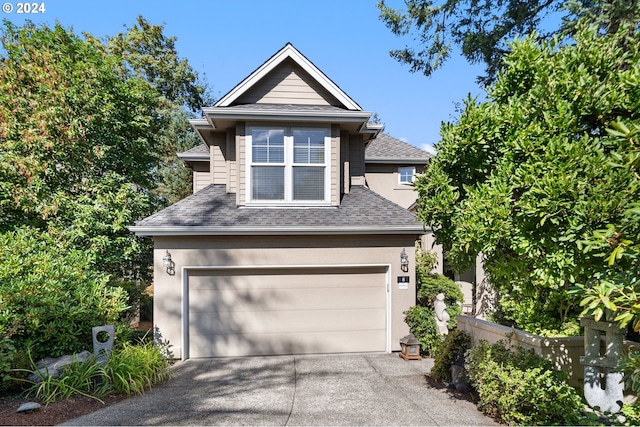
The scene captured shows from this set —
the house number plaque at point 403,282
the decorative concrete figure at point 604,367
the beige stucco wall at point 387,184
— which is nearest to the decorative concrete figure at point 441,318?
the house number plaque at point 403,282

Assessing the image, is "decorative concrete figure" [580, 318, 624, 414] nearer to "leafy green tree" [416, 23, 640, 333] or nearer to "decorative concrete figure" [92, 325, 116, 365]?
"leafy green tree" [416, 23, 640, 333]

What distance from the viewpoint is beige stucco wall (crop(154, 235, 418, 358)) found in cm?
771

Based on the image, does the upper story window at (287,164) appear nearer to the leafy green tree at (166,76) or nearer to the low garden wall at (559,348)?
the low garden wall at (559,348)

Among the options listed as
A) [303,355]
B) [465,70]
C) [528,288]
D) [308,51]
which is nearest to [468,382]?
[528,288]

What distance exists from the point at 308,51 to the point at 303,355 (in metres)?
8.38

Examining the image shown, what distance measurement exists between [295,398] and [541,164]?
502 cm

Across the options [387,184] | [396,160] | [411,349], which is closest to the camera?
[411,349]

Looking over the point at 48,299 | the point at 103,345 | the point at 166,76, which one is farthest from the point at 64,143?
the point at 166,76

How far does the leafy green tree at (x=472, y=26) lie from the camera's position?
1038 centimetres

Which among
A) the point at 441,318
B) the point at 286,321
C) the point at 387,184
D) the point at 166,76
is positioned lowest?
the point at 286,321

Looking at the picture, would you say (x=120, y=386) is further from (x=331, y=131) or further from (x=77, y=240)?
(x=331, y=131)

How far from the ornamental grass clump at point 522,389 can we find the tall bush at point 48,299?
6.88 meters

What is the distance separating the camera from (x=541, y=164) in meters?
3.59

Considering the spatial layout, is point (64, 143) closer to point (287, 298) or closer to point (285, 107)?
point (285, 107)
